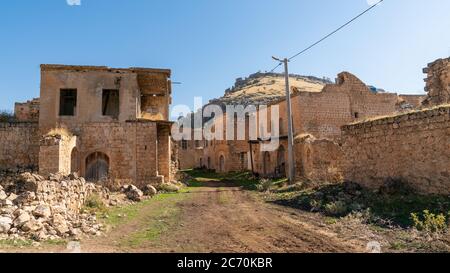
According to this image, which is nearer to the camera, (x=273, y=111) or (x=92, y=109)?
(x=92, y=109)

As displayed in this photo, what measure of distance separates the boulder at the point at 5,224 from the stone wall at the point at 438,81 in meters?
15.7

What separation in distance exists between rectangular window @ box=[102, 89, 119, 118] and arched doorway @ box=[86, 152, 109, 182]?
10.3 ft

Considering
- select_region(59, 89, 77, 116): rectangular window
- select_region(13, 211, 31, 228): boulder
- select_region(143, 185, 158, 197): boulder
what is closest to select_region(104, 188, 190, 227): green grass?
select_region(143, 185, 158, 197): boulder

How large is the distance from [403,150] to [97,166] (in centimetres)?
1405

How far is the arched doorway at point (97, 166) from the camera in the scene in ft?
59.1

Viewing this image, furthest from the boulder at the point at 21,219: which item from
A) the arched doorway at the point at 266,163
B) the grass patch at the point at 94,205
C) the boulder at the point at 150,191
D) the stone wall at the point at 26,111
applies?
the arched doorway at the point at 266,163

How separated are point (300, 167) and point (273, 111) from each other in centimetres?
892

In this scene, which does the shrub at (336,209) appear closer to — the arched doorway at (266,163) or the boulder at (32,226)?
the boulder at (32,226)

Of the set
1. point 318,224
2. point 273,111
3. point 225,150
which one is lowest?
point 318,224

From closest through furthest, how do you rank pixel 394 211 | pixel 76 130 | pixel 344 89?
1. pixel 394 211
2. pixel 76 130
3. pixel 344 89

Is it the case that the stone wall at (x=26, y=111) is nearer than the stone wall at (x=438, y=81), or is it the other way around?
the stone wall at (x=438, y=81)

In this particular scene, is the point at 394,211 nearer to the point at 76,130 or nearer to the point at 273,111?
the point at 76,130

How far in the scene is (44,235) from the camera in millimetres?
6812
